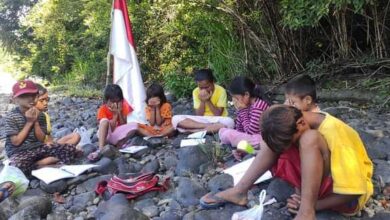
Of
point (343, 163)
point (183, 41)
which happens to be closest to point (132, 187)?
point (343, 163)

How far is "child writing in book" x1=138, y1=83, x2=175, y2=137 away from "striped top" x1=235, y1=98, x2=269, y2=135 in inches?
37.3

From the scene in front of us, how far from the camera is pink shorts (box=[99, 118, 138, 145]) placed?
15.4 ft

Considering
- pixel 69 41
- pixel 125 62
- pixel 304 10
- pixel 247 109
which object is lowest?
pixel 247 109

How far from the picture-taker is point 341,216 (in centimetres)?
265

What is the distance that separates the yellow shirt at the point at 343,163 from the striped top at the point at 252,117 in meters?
1.49

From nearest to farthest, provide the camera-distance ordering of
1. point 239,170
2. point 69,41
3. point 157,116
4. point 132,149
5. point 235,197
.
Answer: point 235,197
point 239,170
point 132,149
point 157,116
point 69,41

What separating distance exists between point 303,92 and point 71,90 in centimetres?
946

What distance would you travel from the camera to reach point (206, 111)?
5.13 metres

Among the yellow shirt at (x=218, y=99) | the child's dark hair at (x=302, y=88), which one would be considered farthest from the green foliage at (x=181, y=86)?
the child's dark hair at (x=302, y=88)

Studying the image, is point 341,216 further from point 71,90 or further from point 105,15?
point 71,90

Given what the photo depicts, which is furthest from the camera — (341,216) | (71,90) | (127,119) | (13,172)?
(71,90)

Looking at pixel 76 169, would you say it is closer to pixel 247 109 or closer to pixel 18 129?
pixel 18 129

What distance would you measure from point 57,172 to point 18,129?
20.4 inches

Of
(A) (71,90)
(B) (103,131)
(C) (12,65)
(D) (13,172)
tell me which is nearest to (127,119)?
(B) (103,131)
